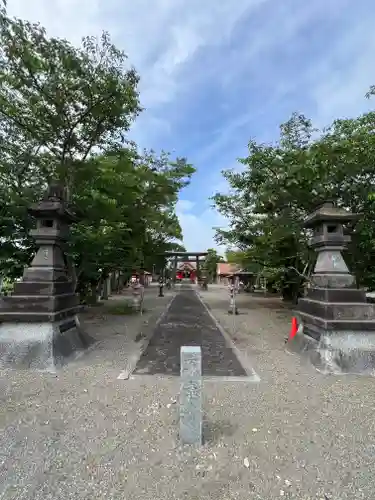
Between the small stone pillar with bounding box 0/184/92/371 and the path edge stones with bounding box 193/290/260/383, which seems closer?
the path edge stones with bounding box 193/290/260/383

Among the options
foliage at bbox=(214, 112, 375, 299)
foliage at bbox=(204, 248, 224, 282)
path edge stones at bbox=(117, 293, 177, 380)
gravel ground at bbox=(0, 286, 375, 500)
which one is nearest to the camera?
gravel ground at bbox=(0, 286, 375, 500)

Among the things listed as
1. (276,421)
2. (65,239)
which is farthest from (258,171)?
(276,421)

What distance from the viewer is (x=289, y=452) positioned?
313cm

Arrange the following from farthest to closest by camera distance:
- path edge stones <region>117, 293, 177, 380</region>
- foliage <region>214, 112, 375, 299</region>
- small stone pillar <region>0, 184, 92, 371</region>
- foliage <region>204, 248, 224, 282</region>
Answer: foliage <region>204, 248, 224, 282</region>
foliage <region>214, 112, 375, 299</region>
small stone pillar <region>0, 184, 92, 371</region>
path edge stones <region>117, 293, 177, 380</region>

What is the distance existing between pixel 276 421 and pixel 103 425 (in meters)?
2.08

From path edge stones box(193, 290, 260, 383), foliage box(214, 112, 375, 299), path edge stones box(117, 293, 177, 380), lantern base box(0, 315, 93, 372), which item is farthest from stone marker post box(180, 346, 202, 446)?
foliage box(214, 112, 375, 299)

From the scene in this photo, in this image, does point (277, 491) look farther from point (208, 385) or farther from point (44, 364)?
point (44, 364)

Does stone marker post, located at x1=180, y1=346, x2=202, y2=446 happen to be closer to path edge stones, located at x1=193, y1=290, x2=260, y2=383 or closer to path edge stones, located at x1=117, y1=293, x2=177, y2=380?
path edge stones, located at x1=193, y1=290, x2=260, y2=383

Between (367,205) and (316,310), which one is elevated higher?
(367,205)

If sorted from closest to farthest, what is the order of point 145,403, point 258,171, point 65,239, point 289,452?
point 289,452 → point 145,403 → point 65,239 → point 258,171

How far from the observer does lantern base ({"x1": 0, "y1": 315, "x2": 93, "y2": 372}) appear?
581 centimetres

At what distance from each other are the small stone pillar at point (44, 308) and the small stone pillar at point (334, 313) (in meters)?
5.07

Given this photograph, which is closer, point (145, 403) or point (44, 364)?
point (145, 403)

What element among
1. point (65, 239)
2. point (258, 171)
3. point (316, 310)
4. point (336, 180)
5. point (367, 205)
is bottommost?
point (316, 310)
